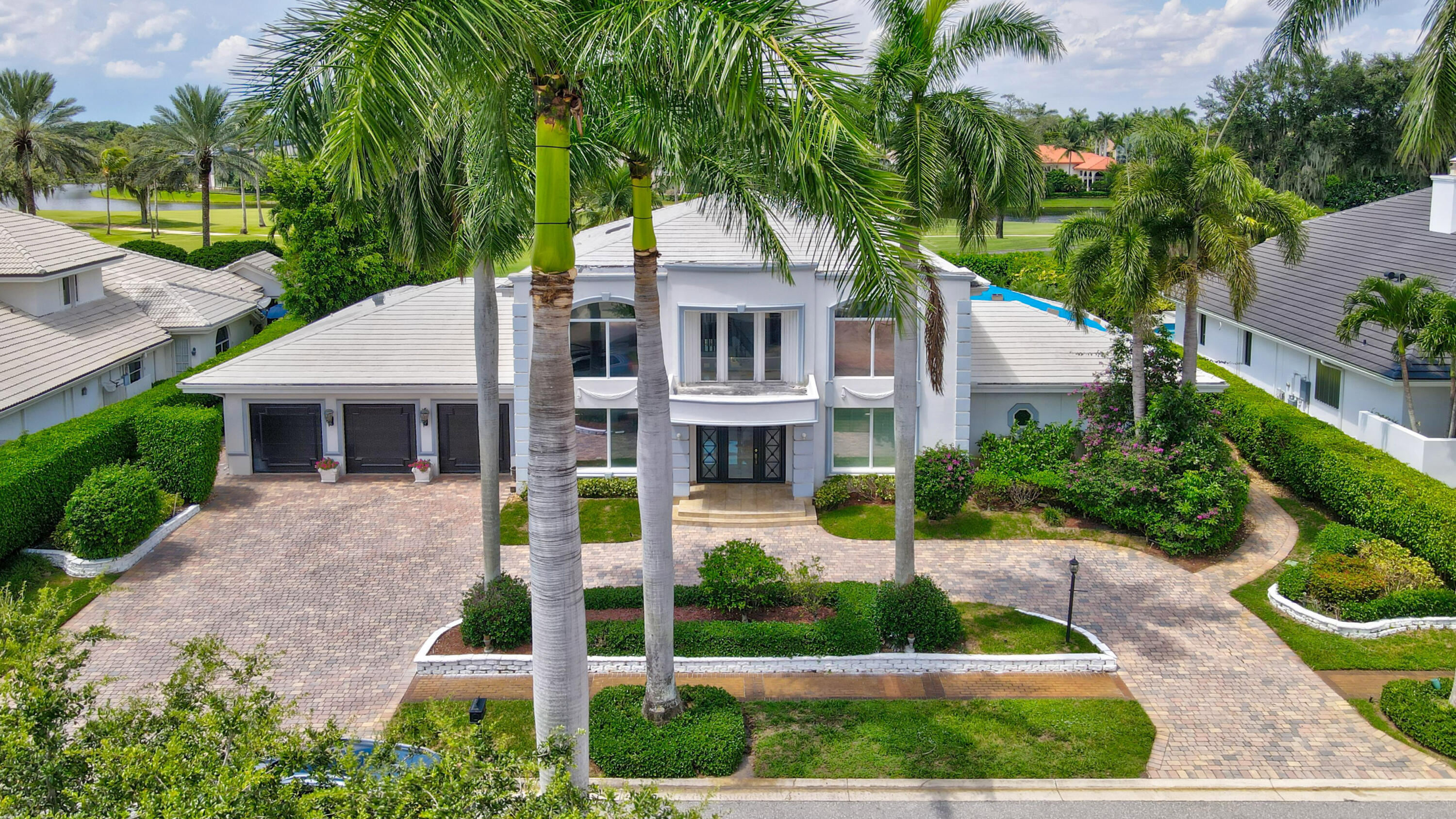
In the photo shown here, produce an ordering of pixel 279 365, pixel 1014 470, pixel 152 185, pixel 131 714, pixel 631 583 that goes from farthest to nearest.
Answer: pixel 152 185 → pixel 279 365 → pixel 1014 470 → pixel 631 583 → pixel 131 714

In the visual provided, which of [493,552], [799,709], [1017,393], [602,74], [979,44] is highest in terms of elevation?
[979,44]

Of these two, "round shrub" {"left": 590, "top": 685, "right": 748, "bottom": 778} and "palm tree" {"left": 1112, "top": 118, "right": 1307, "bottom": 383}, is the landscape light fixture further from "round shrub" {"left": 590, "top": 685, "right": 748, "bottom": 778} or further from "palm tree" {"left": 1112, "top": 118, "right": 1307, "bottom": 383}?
"palm tree" {"left": 1112, "top": 118, "right": 1307, "bottom": 383}

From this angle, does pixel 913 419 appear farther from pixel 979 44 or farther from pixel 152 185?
pixel 152 185

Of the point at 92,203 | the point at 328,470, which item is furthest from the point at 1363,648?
the point at 92,203

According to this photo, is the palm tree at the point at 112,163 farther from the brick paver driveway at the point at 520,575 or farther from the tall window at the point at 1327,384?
the tall window at the point at 1327,384

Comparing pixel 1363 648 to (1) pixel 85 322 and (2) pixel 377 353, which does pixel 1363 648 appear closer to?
(2) pixel 377 353

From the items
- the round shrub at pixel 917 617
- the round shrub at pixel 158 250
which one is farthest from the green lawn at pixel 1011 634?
the round shrub at pixel 158 250

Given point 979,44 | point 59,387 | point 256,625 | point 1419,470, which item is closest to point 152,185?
point 59,387
